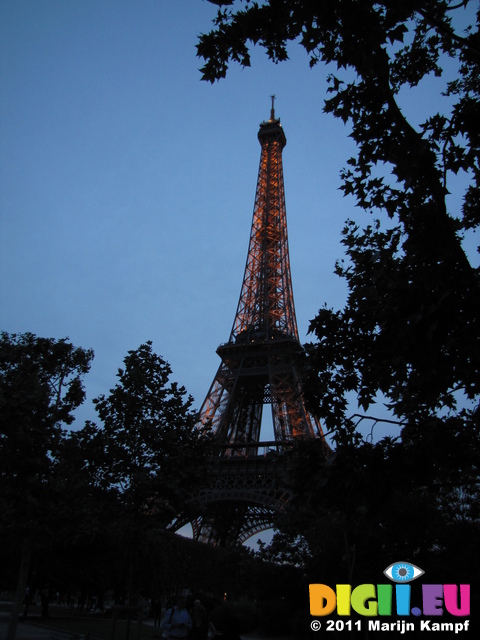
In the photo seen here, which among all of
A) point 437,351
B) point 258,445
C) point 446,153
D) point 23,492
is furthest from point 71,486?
point 258,445

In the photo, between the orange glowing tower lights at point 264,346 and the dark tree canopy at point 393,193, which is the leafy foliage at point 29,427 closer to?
the dark tree canopy at point 393,193

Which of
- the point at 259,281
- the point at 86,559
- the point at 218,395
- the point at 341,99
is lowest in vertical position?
the point at 86,559

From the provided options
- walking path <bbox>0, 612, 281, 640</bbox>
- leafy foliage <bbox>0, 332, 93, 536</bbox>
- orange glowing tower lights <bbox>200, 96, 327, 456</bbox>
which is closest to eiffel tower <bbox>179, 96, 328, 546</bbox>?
orange glowing tower lights <bbox>200, 96, 327, 456</bbox>

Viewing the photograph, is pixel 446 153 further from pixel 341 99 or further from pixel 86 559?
pixel 86 559

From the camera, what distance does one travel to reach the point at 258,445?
47.0 meters

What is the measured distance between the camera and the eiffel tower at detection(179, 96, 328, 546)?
1770 inches

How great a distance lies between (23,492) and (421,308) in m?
13.8

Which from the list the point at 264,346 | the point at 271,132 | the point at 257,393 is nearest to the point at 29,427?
the point at 264,346

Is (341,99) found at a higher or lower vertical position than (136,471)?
higher

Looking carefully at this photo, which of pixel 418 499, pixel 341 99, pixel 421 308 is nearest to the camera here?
pixel 421 308

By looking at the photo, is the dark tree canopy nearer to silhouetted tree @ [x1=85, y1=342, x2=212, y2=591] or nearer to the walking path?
silhouetted tree @ [x1=85, y1=342, x2=212, y2=591]

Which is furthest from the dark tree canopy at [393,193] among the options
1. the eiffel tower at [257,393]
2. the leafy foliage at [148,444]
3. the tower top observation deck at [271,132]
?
the tower top observation deck at [271,132]

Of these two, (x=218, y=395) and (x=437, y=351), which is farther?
(x=218, y=395)

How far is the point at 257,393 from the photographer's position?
55.8m
